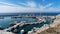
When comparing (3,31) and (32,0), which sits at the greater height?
(32,0)

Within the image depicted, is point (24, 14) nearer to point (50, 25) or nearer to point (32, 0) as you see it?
point (32, 0)

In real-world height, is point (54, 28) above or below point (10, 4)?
below

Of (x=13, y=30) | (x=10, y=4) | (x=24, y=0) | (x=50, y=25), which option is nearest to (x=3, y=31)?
(x=13, y=30)

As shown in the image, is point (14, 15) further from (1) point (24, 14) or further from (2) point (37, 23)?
(2) point (37, 23)

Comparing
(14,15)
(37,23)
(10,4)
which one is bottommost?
(37,23)

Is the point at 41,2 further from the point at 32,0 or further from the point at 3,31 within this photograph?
the point at 3,31

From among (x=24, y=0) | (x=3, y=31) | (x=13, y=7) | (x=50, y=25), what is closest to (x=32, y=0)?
(x=24, y=0)

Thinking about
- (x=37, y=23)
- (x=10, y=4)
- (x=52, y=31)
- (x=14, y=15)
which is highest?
(x=10, y=4)

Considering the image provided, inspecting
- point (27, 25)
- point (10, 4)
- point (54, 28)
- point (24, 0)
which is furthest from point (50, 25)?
point (10, 4)
